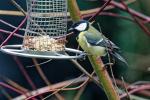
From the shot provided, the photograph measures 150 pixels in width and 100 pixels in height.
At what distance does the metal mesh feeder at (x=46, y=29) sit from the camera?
2.82 m

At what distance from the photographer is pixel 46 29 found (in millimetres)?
3033

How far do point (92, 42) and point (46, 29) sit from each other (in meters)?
0.28

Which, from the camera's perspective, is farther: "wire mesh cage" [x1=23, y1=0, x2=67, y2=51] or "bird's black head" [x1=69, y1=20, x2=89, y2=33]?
"wire mesh cage" [x1=23, y1=0, x2=67, y2=51]

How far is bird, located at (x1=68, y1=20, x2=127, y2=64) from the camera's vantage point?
2.77 metres

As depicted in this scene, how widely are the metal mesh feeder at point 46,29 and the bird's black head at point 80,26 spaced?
73 millimetres

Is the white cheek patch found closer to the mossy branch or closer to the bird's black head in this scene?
the bird's black head

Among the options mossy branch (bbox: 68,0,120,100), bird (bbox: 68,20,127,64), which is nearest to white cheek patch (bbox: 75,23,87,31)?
bird (bbox: 68,20,127,64)

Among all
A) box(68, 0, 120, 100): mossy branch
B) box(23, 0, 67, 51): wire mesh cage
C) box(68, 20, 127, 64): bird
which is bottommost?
box(68, 0, 120, 100): mossy branch

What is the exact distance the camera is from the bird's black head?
2.74 metres

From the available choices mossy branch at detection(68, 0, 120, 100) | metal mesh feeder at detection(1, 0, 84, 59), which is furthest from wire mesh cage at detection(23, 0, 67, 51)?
mossy branch at detection(68, 0, 120, 100)

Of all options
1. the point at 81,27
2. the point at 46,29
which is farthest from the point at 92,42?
the point at 46,29

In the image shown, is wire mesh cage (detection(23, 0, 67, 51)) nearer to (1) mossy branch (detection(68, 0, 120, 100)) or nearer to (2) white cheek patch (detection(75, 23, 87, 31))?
(2) white cheek patch (detection(75, 23, 87, 31))

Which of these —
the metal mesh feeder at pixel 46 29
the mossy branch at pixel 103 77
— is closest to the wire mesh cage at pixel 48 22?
the metal mesh feeder at pixel 46 29

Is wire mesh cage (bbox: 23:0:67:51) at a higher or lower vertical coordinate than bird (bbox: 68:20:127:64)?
higher
